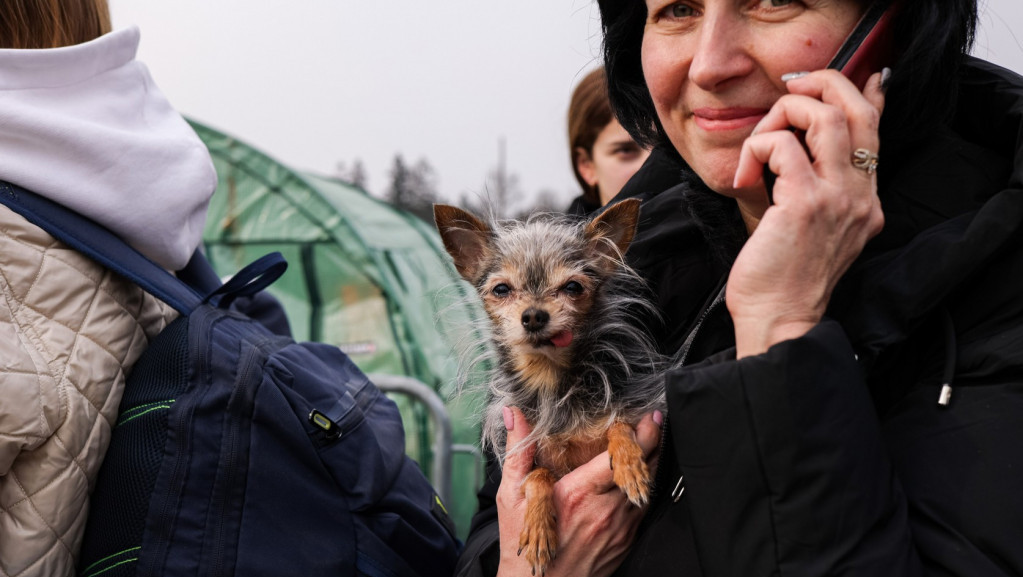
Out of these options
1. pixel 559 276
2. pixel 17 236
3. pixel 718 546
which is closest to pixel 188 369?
pixel 17 236

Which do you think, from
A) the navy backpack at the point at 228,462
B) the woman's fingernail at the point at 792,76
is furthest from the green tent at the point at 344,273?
the woman's fingernail at the point at 792,76

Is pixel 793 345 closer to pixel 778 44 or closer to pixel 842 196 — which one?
pixel 842 196

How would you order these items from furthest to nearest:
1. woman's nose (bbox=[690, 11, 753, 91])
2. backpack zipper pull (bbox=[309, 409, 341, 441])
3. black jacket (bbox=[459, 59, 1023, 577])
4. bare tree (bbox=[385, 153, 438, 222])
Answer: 1. bare tree (bbox=[385, 153, 438, 222])
2. backpack zipper pull (bbox=[309, 409, 341, 441])
3. woman's nose (bbox=[690, 11, 753, 91])
4. black jacket (bbox=[459, 59, 1023, 577])

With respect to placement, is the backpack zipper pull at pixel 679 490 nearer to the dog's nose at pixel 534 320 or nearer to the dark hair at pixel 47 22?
the dog's nose at pixel 534 320

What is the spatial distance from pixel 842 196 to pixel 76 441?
1505 millimetres

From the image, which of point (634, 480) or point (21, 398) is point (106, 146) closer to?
point (21, 398)

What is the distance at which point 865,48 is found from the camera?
139 cm

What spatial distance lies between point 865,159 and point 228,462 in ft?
4.52

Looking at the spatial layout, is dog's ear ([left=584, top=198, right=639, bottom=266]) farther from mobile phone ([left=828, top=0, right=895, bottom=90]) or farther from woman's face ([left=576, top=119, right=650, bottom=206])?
woman's face ([left=576, top=119, right=650, bottom=206])

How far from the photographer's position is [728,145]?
1541 mm

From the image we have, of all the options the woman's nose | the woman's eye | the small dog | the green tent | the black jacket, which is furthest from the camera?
the green tent

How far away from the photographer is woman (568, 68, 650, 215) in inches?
155

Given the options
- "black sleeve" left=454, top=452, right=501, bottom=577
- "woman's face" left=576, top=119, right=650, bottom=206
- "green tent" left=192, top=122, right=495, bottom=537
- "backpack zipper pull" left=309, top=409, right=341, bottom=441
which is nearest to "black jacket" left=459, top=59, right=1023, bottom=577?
"black sleeve" left=454, top=452, right=501, bottom=577

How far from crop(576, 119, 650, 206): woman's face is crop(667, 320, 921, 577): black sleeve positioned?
108 inches
